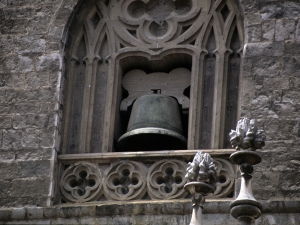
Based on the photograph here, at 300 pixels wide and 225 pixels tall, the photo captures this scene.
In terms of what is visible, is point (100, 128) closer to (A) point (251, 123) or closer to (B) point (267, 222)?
(B) point (267, 222)

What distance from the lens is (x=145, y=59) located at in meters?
20.0

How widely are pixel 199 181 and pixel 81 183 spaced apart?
3284mm

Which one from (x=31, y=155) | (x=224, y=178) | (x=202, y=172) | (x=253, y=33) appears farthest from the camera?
(x=253, y=33)

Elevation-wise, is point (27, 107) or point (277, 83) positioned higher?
point (277, 83)

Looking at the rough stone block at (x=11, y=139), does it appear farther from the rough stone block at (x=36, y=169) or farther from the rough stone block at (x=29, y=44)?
the rough stone block at (x=29, y=44)

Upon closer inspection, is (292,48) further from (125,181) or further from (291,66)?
(125,181)

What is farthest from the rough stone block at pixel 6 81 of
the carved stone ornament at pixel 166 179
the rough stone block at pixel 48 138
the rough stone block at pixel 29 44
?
Result: the carved stone ornament at pixel 166 179

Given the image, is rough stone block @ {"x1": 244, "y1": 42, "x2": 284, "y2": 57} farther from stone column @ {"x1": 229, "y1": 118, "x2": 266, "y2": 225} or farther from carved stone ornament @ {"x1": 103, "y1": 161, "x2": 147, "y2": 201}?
stone column @ {"x1": 229, "y1": 118, "x2": 266, "y2": 225}

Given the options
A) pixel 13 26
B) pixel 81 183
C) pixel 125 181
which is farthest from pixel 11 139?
pixel 13 26

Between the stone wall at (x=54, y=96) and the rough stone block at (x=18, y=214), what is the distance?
0.03ft

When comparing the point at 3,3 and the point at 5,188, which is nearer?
the point at 5,188

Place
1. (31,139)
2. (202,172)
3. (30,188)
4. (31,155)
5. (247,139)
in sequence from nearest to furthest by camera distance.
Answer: (247,139) < (202,172) < (30,188) < (31,155) < (31,139)

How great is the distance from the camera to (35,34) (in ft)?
65.8

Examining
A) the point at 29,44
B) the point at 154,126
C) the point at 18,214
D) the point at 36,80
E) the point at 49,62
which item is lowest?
the point at 18,214
